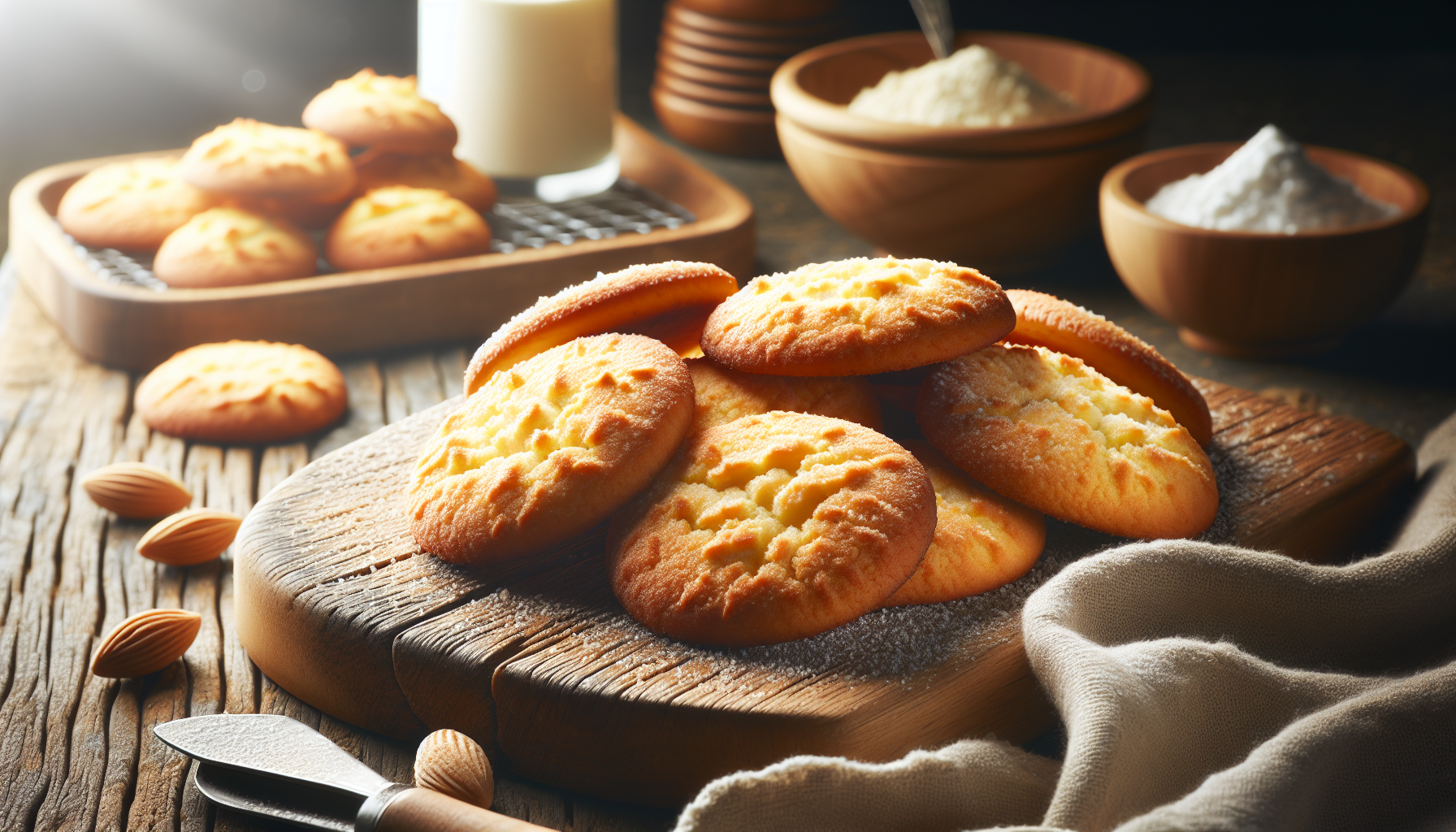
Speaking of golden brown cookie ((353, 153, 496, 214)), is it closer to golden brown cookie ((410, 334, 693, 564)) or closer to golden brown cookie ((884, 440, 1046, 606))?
golden brown cookie ((410, 334, 693, 564))

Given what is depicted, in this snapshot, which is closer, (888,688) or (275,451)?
(888,688)

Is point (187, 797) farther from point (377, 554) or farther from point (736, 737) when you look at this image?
point (736, 737)

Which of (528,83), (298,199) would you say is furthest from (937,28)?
(298,199)

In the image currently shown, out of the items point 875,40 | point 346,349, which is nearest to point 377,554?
point 346,349

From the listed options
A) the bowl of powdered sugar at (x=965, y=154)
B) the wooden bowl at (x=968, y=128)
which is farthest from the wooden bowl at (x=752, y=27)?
the bowl of powdered sugar at (x=965, y=154)

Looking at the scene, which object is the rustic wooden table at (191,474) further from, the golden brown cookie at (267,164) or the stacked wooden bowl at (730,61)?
the golden brown cookie at (267,164)

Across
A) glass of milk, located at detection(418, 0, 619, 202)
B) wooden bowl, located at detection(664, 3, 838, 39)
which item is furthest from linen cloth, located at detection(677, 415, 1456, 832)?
wooden bowl, located at detection(664, 3, 838, 39)
